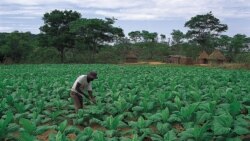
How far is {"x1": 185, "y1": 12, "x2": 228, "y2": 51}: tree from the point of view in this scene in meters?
63.3

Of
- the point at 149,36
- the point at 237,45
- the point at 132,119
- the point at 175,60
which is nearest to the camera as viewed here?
the point at 132,119

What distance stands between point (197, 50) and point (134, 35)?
14212 millimetres

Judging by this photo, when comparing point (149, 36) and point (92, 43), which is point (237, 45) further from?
point (92, 43)

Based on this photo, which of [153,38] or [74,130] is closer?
[74,130]

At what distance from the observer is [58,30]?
5388 cm

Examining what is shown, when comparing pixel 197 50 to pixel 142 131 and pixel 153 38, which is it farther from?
pixel 142 131

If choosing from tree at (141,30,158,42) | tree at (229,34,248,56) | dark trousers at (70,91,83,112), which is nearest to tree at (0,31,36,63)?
tree at (141,30,158,42)

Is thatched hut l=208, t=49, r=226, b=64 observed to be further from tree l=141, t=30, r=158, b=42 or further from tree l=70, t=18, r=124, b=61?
tree l=141, t=30, r=158, b=42

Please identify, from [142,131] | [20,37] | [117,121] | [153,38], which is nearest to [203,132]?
[142,131]

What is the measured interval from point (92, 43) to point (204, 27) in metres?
21.0

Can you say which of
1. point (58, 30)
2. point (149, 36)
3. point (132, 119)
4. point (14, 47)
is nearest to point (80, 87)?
point (132, 119)

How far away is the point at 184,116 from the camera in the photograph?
7.90 m

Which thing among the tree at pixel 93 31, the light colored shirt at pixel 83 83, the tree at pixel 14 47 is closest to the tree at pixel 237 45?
the tree at pixel 93 31

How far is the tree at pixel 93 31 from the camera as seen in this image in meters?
50.9
